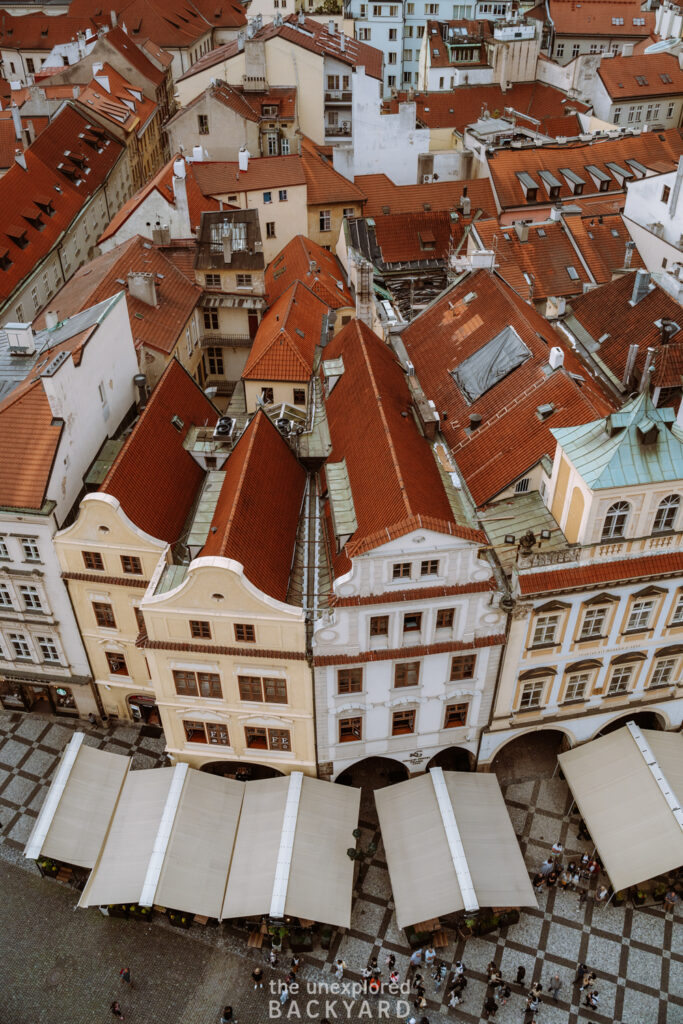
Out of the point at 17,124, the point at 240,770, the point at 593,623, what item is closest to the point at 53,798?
the point at 240,770

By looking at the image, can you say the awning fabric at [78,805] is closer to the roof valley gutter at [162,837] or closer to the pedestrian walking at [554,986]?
the roof valley gutter at [162,837]

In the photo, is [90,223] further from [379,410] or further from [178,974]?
[178,974]

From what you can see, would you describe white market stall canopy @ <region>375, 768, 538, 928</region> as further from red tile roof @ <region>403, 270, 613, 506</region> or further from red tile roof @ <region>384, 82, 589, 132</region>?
red tile roof @ <region>384, 82, 589, 132</region>

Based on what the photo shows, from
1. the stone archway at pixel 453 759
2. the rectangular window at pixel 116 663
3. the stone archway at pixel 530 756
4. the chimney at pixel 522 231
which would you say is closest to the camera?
the stone archway at pixel 453 759

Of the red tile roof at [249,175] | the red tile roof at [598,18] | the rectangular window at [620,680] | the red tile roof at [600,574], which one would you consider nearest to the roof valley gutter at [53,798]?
the red tile roof at [600,574]

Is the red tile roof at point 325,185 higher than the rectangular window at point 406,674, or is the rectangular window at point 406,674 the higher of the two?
the red tile roof at point 325,185

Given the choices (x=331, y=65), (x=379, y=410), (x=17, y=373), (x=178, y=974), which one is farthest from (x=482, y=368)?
(x=331, y=65)

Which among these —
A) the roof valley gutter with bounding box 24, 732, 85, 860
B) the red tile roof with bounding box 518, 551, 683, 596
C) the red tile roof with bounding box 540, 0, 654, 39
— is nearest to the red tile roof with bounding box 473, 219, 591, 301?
the red tile roof with bounding box 518, 551, 683, 596
